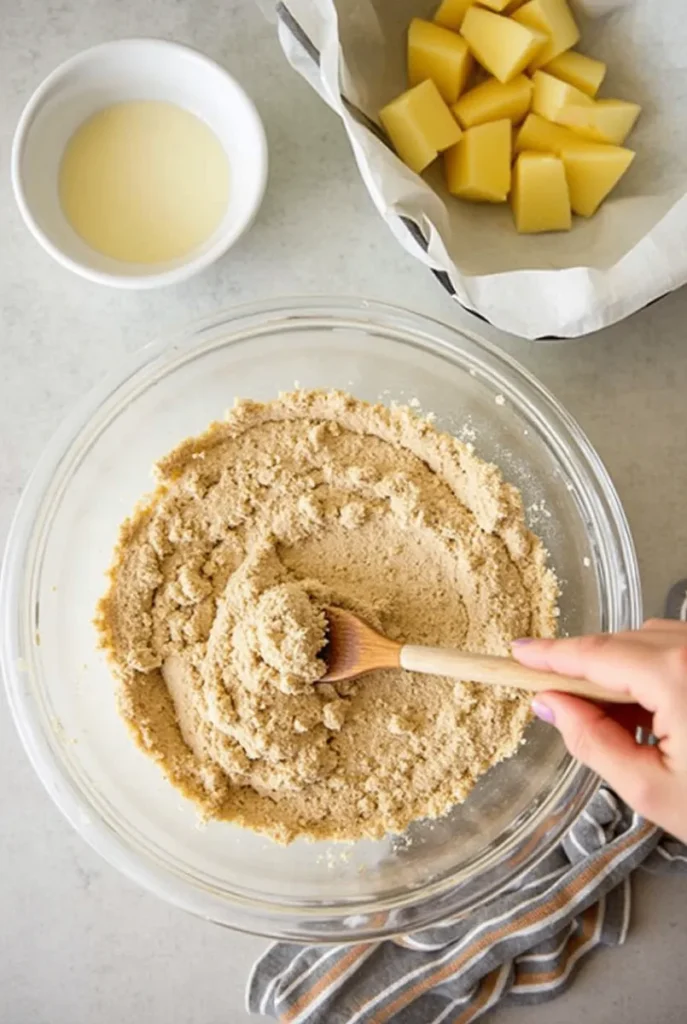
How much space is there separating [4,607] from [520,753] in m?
0.63

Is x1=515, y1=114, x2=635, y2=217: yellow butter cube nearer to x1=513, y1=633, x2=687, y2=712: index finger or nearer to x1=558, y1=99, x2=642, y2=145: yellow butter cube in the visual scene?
x1=558, y1=99, x2=642, y2=145: yellow butter cube

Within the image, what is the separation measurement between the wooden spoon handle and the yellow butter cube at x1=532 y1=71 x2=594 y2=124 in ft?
2.14

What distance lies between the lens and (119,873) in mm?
1310

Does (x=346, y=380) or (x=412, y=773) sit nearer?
(x=412, y=773)

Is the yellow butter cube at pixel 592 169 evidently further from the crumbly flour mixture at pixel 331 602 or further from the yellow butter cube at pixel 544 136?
the crumbly flour mixture at pixel 331 602

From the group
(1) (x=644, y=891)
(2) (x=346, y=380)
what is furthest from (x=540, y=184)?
(1) (x=644, y=891)

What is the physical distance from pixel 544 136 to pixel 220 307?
442mm

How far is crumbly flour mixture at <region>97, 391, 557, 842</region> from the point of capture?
1191mm

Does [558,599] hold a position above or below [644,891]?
above

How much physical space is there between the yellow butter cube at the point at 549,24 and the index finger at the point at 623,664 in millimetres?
720

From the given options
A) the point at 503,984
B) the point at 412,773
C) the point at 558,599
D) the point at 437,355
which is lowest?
the point at 503,984

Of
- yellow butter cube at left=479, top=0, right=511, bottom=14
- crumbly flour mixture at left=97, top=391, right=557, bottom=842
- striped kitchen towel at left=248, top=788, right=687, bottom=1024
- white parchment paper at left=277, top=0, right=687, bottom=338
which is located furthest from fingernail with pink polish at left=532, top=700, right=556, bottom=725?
yellow butter cube at left=479, top=0, right=511, bottom=14

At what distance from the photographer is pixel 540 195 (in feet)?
4.09

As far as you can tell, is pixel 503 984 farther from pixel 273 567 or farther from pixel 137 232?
pixel 137 232
